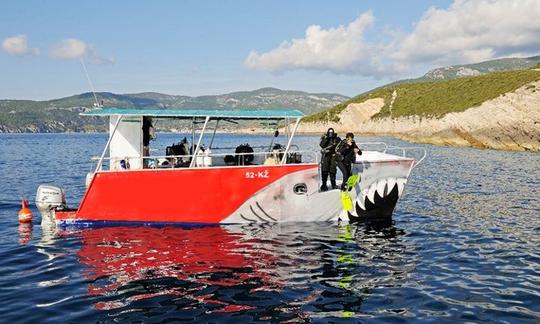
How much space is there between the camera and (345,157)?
1692 cm

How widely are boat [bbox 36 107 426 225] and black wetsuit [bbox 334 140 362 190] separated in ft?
1.44

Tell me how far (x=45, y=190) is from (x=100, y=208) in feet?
9.25

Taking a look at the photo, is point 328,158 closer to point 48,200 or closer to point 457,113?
point 48,200

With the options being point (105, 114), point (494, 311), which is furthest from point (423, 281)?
point (105, 114)

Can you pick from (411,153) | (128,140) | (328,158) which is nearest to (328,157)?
(328,158)

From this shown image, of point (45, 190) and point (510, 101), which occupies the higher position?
point (510, 101)

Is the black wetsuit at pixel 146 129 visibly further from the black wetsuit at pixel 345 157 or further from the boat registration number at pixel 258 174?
Result: the black wetsuit at pixel 345 157

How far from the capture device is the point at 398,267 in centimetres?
1210

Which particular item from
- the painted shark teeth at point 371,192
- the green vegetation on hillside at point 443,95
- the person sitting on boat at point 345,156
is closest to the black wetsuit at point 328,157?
the person sitting on boat at point 345,156

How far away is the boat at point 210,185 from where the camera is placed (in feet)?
54.3

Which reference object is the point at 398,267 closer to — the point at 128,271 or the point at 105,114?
the point at 128,271

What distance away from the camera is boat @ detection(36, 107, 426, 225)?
16547 millimetres

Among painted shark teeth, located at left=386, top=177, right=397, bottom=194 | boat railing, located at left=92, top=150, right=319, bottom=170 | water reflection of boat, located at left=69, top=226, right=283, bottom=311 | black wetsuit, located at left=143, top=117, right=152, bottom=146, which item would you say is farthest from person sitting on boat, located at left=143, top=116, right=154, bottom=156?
painted shark teeth, located at left=386, top=177, right=397, bottom=194

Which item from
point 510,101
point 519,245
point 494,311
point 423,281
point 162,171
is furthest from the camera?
point 510,101
